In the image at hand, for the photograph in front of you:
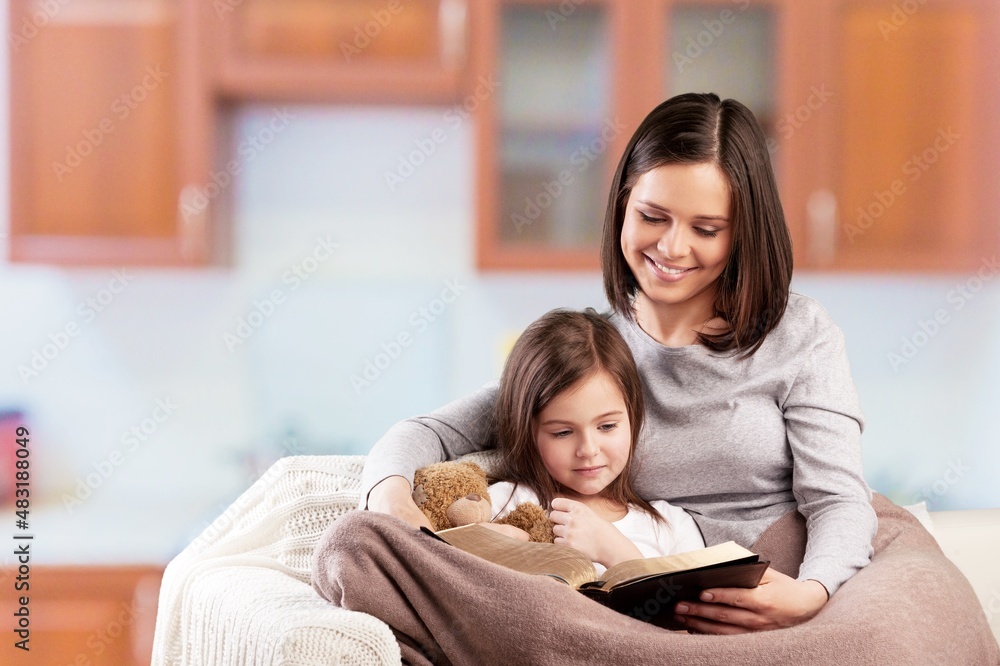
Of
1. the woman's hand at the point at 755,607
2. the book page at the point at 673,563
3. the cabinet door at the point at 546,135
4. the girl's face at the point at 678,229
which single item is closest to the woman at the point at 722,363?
the girl's face at the point at 678,229

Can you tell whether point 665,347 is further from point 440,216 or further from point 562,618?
point 440,216

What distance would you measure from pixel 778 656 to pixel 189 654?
28.3 inches

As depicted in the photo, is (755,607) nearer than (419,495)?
Yes

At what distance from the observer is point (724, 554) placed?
1020 mm

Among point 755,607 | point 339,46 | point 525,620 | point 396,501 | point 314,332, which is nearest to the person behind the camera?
point 525,620

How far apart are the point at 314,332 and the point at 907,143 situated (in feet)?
5.26

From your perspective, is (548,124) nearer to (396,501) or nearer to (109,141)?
(109,141)

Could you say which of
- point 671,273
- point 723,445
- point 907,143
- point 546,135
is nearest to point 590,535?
point 723,445

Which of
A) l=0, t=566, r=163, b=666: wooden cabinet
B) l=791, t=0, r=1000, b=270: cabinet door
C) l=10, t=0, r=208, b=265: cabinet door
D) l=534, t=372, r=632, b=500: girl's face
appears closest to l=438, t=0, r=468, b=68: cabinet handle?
l=10, t=0, r=208, b=265: cabinet door

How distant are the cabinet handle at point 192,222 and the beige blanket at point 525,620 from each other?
56.9 inches

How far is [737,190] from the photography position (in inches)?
50.4

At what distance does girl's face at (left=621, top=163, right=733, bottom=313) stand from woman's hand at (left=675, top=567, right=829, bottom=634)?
41 centimetres

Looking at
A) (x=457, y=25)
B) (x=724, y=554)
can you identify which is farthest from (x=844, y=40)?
(x=724, y=554)

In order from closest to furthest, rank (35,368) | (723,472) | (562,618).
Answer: (562,618)
(723,472)
(35,368)
